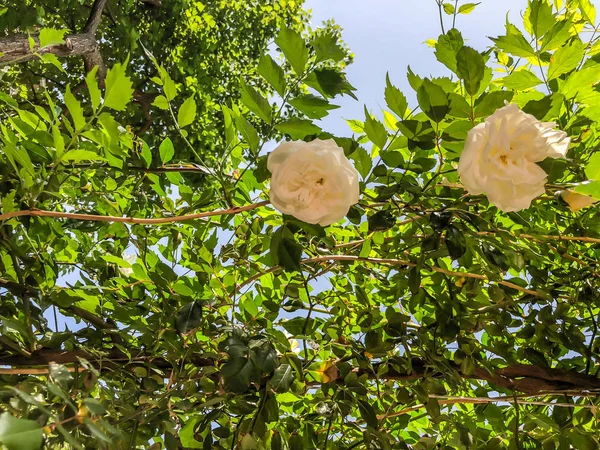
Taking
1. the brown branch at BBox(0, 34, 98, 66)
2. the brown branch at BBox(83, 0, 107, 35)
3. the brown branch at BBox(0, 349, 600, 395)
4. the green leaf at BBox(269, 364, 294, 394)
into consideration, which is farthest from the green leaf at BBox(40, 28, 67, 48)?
the brown branch at BBox(83, 0, 107, 35)

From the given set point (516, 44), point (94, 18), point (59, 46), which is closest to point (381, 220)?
point (516, 44)

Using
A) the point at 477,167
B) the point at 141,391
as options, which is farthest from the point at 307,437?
the point at 477,167

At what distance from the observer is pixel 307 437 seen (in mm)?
795

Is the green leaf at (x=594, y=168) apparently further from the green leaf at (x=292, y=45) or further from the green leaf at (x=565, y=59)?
the green leaf at (x=292, y=45)

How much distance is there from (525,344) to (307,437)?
1.39 ft

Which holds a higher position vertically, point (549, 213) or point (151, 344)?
point (549, 213)

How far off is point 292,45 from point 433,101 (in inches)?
6.2

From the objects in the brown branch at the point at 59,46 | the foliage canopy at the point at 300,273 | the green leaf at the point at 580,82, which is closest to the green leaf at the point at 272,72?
the foliage canopy at the point at 300,273

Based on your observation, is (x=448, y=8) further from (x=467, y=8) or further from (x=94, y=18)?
(x=94, y=18)

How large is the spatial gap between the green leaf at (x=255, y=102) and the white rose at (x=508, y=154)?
0.22 m

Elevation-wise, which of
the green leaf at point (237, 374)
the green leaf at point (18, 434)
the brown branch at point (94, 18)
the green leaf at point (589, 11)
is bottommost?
the green leaf at point (18, 434)

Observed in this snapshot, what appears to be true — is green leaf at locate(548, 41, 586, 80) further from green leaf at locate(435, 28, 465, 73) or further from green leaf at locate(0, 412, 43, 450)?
green leaf at locate(0, 412, 43, 450)

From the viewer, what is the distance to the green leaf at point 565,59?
59cm

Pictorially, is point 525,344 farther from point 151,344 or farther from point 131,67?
point 131,67
